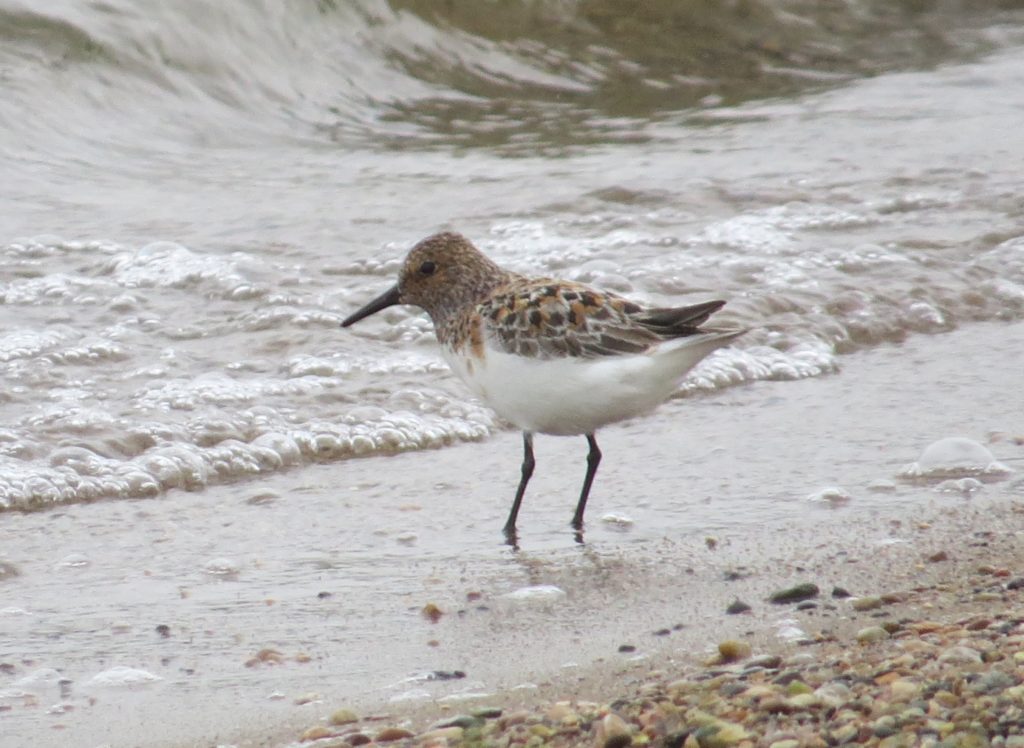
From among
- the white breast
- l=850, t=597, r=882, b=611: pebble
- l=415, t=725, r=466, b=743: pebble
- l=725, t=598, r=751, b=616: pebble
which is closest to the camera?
l=415, t=725, r=466, b=743: pebble

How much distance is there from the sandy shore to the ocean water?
353 mm

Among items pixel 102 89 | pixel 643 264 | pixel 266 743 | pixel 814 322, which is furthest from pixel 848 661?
pixel 102 89

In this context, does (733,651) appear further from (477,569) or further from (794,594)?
(477,569)

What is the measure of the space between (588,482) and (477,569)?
1.84 ft

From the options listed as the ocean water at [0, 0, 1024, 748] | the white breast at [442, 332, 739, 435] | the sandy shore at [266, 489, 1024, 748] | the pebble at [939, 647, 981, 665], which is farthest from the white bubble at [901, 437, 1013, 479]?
the pebble at [939, 647, 981, 665]

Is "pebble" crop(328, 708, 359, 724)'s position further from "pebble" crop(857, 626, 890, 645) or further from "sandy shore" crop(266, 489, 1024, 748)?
"pebble" crop(857, 626, 890, 645)

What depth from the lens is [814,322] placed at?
284 inches

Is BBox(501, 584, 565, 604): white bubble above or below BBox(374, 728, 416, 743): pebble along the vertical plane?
below

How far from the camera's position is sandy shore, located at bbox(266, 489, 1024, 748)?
285 centimetres

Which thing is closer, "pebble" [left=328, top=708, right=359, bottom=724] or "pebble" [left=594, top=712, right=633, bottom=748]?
"pebble" [left=594, top=712, right=633, bottom=748]

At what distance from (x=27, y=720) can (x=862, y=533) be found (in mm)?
2358

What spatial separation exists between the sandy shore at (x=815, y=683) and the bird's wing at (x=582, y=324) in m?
0.81

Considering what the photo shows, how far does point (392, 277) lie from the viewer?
7848 mm

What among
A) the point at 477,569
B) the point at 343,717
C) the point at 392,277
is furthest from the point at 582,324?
the point at 392,277
